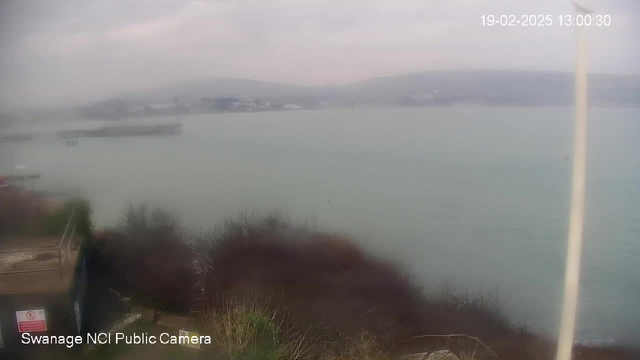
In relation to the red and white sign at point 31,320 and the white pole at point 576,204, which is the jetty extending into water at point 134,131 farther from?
the white pole at point 576,204

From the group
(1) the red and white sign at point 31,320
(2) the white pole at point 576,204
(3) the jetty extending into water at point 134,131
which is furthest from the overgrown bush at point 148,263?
(2) the white pole at point 576,204

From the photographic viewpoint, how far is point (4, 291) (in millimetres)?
2426

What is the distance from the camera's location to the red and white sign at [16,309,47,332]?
2459 millimetres

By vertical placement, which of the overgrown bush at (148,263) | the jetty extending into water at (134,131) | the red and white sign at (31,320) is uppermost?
the jetty extending into water at (134,131)

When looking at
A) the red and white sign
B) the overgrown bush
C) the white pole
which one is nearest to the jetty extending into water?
the overgrown bush

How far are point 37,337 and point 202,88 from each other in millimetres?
1742

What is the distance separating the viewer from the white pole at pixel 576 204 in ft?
7.82

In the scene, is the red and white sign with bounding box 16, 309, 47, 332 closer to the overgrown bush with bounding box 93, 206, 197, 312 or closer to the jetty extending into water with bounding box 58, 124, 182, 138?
the overgrown bush with bounding box 93, 206, 197, 312

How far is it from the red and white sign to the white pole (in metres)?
3.01

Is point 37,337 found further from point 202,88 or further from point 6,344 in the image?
point 202,88

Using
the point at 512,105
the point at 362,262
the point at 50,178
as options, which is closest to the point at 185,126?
the point at 50,178

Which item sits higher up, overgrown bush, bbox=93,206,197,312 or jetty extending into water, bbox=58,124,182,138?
jetty extending into water, bbox=58,124,182,138

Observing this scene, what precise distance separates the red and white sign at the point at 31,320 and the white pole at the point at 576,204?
301cm

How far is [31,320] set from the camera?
2.47 meters
